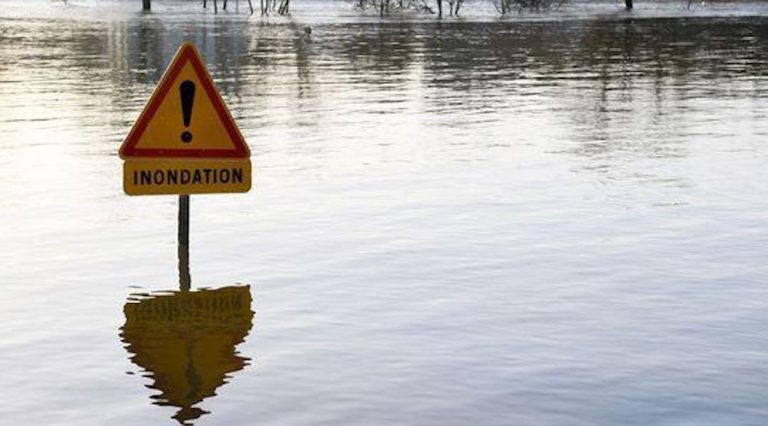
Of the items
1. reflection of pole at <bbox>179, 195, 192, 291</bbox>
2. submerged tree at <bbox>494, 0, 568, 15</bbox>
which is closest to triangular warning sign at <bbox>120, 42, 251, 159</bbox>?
reflection of pole at <bbox>179, 195, 192, 291</bbox>

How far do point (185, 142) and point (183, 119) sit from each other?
132 millimetres

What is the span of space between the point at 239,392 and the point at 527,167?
998 cm

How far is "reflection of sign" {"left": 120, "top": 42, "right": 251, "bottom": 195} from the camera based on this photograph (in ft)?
35.5

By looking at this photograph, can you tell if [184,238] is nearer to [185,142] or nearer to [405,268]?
[185,142]

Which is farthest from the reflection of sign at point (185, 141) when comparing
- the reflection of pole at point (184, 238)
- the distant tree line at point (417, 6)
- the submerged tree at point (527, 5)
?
the submerged tree at point (527, 5)

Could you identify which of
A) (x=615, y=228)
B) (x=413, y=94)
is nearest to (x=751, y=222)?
(x=615, y=228)

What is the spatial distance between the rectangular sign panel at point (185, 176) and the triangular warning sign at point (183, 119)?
0.05 m

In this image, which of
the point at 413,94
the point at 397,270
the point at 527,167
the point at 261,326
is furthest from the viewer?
the point at 413,94

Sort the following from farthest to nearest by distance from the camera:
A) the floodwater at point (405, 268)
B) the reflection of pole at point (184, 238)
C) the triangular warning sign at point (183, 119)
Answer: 1. the reflection of pole at point (184, 238)
2. the triangular warning sign at point (183, 119)
3. the floodwater at point (405, 268)

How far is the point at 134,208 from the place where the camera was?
575 inches

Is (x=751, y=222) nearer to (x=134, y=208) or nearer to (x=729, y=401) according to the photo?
(x=134, y=208)

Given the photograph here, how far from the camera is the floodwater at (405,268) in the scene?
8008 mm

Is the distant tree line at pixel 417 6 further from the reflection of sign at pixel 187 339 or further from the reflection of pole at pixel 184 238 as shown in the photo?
the reflection of sign at pixel 187 339

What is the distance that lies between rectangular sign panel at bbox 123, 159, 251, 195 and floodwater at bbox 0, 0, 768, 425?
570 millimetres
